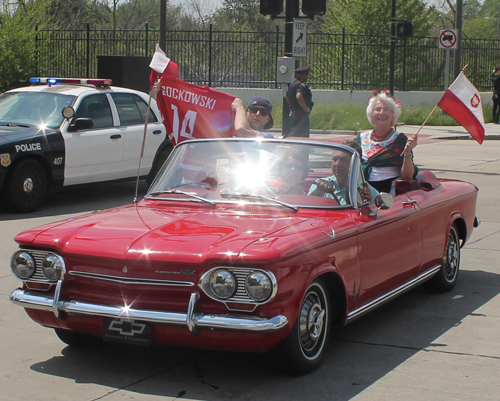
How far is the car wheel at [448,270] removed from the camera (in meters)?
6.48

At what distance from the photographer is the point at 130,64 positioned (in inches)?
688

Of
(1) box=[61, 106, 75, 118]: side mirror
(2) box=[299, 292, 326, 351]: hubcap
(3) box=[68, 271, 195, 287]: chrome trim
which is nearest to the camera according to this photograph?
(3) box=[68, 271, 195, 287]: chrome trim

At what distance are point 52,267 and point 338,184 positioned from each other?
2020 mm

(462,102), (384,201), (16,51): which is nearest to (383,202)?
(384,201)

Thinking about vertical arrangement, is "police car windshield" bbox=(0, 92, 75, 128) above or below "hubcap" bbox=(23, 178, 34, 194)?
above

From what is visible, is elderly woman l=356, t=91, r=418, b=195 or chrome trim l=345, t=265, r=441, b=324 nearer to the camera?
chrome trim l=345, t=265, r=441, b=324

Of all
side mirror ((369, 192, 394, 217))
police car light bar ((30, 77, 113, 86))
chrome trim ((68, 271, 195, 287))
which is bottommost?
chrome trim ((68, 271, 195, 287))

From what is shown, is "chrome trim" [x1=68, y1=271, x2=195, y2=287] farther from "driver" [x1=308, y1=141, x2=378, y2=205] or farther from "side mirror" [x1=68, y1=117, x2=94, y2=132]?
"side mirror" [x1=68, y1=117, x2=94, y2=132]

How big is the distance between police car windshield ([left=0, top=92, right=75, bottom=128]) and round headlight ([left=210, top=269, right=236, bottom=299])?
722 centimetres

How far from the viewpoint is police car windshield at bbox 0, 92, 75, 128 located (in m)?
10.8

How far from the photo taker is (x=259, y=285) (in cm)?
405

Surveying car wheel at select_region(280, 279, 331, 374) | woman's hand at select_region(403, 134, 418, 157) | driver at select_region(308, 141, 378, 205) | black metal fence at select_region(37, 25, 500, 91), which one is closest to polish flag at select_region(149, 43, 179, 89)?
woman's hand at select_region(403, 134, 418, 157)

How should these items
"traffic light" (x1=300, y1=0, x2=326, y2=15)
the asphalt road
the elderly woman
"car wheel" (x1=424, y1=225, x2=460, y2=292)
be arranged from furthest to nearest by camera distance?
1. "traffic light" (x1=300, y1=0, x2=326, y2=15)
2. the elderly woman
3. "car wheel" (x1=424, y1=225, x2=460, y2=292)
4. the asphalt road

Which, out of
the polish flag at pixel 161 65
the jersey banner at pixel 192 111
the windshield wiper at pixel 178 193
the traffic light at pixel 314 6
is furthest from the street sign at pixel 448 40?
the windshield wiper at pixel 178 193
